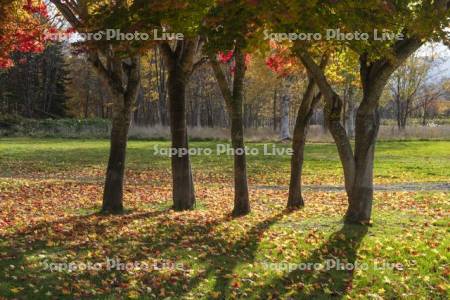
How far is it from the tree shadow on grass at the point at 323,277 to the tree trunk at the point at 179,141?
4.52 m

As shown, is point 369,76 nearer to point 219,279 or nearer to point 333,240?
point 333,240

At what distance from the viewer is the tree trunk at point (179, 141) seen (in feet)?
39.1

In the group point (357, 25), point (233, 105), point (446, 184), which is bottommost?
point (446, 184)

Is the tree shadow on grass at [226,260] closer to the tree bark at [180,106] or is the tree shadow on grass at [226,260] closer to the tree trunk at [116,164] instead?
the tree bark at [180,106]

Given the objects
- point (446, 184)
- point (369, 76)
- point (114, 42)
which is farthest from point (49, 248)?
point (446, 184)

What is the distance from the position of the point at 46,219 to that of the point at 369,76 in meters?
6.84

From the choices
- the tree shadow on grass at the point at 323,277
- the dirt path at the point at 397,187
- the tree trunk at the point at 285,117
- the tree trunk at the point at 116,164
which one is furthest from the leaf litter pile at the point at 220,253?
the tree trunk at the point at 285,117

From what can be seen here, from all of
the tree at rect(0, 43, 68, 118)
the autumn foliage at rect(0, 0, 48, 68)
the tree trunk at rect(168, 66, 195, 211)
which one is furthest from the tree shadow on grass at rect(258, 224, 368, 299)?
the tree at rect(0, 43, 68, 118)

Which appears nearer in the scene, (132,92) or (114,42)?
(114,42)

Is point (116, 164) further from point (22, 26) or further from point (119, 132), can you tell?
point (22, 26)

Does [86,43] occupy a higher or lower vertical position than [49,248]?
higher

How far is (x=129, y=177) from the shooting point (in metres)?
19.8

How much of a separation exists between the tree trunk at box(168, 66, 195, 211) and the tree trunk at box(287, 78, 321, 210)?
2.43 metres

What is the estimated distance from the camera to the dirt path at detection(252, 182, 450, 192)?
15934mm
